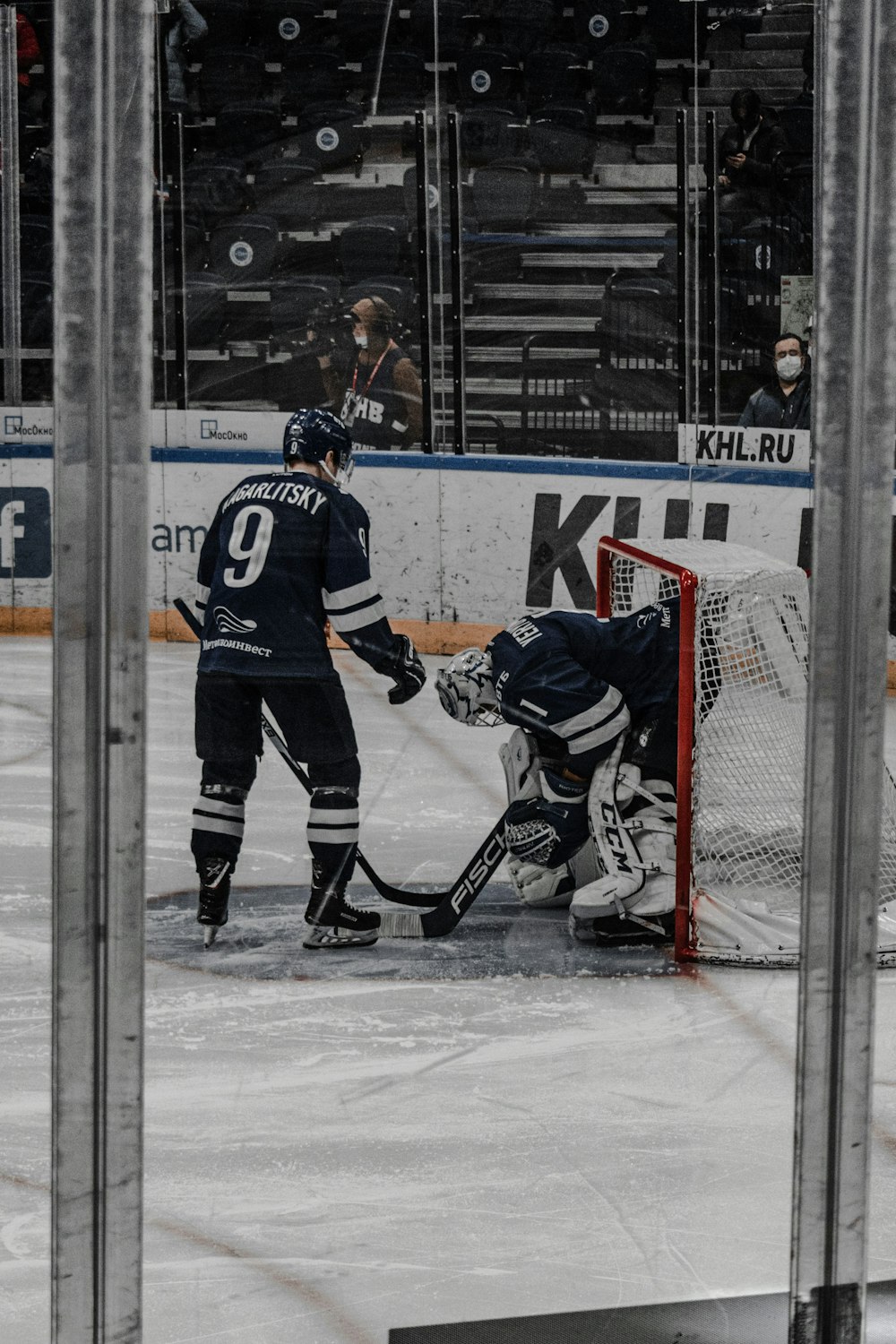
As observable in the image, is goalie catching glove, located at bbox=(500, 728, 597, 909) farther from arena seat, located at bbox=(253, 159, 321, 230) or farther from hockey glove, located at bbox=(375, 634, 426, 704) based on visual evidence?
arena seat, located at bbox=(253, 159, 321, 230)

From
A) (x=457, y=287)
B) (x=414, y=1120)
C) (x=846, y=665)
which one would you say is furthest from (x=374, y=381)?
(x=846, y=665)

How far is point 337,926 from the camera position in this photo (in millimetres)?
3496

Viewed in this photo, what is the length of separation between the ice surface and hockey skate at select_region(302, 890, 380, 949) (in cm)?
6

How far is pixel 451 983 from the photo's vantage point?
10.8ft

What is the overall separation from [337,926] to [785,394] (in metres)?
2.22

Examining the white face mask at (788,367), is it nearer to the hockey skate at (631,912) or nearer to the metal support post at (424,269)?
the metal support post at (424,269)

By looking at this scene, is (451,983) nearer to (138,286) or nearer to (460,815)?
(460,815)

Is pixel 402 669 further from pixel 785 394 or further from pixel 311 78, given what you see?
pixel 311 78

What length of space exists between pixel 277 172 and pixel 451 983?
3778mm

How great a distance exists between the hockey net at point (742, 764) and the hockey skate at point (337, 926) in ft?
2.06

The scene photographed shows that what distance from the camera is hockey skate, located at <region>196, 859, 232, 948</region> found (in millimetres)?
3436

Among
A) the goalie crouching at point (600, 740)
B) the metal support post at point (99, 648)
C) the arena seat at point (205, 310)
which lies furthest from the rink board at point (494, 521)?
the metal support post at point (99, 648)

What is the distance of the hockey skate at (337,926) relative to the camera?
3482 millimetres

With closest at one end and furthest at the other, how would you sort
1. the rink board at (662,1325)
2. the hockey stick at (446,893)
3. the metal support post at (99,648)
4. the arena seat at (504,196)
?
the metal support post at (99,648) → the rink board at (662,1325) → the hockey stick at (446,893) → the arena seat at (504,196)
